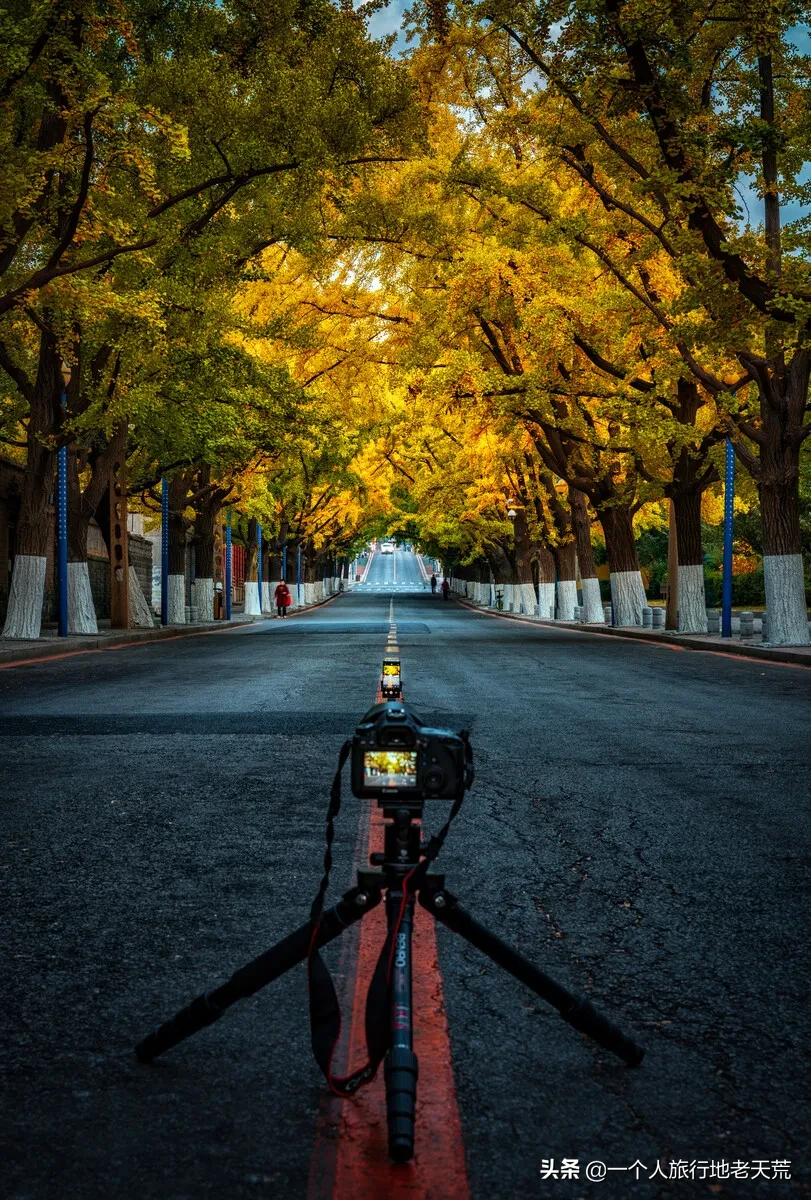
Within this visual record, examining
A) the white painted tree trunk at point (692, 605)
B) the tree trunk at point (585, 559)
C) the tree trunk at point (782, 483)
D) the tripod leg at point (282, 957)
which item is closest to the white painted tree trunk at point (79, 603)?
the white painted tree trunk at point (692, 605)

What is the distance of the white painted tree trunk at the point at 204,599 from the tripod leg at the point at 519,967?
124ft

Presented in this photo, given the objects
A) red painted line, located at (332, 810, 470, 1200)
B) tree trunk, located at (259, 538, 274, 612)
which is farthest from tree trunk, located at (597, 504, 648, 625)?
red painted line, located at (332, 810, 470, 1200)

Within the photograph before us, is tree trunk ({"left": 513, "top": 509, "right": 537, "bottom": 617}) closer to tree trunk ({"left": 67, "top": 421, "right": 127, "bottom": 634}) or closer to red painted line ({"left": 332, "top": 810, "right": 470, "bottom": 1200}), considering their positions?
tree trunk ({"left": 67, "top": 421, "right": 127, "bottom": 634})

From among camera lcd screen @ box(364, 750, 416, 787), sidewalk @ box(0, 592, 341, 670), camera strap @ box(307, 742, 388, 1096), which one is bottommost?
sidewalk @ box(0, 592, 341, 670)

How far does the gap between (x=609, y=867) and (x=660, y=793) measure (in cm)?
183

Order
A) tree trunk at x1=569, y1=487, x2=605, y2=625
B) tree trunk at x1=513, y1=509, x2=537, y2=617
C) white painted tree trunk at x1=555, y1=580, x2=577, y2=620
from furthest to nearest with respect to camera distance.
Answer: tree trunk at x1=513, y1=509, x2=537, y2=617 < white painted tree trunk at x1=555, y1=580, x2=577, y2=620 < tree trunk at x1=569, y1=487, x2=605, y2=625

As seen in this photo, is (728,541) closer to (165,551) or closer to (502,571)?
(165,551)

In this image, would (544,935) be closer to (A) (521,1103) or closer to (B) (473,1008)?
(B) (473,1008)

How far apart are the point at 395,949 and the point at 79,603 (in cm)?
2478

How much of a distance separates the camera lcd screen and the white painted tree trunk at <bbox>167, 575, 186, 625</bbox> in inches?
1331

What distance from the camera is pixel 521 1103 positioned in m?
2.67

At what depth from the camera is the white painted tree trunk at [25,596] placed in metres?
22.9

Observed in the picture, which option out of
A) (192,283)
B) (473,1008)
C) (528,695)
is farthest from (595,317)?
(473,1008)

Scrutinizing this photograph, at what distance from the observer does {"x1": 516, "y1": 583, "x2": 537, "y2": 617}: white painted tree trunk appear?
5084cm
